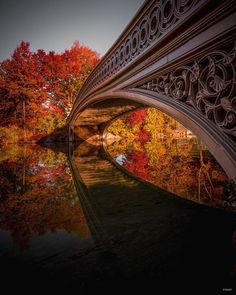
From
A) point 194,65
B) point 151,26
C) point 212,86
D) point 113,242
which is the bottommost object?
point 113,242

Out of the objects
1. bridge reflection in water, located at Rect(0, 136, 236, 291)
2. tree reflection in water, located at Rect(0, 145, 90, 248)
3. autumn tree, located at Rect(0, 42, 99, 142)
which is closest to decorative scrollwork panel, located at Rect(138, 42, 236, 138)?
bridge reflection in water, located at Rect(0, 136, 236, 291)

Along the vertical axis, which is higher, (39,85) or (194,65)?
(39,85)

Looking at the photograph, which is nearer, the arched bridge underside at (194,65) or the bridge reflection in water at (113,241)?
the bridge reflection in water at (113,241)

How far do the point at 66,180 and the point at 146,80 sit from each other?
7.65ft

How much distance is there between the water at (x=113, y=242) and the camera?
1095 millimetres

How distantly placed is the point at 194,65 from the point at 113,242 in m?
1.80

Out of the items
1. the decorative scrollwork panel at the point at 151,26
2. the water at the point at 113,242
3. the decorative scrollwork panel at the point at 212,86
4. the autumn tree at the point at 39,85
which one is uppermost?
the autumn tree at the point at 39,85

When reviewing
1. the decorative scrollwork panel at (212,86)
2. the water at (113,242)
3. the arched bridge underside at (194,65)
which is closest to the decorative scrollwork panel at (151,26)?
the arched bridge underside at (194,65)

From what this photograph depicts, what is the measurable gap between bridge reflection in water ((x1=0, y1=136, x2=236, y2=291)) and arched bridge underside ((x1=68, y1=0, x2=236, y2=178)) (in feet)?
2.12

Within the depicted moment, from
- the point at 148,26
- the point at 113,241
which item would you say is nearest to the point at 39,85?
the point at 148,26

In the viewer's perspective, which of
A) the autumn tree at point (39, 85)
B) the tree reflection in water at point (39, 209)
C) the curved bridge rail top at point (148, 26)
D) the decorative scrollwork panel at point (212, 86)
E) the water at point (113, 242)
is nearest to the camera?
the water at point (113, 242)

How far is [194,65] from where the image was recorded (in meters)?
1.88

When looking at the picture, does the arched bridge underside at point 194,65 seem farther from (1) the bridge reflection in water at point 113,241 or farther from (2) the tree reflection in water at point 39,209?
(2) the tree reflection in water at point 39,209

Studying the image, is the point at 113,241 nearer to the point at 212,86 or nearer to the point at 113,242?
the point at 113,242
